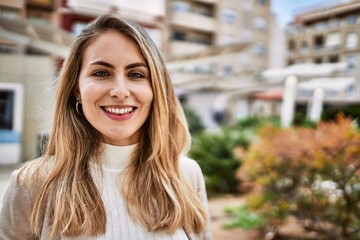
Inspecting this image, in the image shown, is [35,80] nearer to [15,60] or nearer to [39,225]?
[15,60]

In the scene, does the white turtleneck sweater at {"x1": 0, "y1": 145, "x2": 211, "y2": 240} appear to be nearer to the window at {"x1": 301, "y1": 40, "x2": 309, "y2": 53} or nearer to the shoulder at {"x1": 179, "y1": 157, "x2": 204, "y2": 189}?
the shoulder at {"x1": 179, "y1": 157, "x2": 204, "y2": 189}

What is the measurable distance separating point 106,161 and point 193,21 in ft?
11.3

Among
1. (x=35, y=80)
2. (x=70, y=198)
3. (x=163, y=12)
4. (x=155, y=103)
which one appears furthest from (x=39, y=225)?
(x=163, y=12)

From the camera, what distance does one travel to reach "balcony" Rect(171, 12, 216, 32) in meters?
4.01

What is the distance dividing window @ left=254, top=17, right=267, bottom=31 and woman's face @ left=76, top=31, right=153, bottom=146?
11.6 ft

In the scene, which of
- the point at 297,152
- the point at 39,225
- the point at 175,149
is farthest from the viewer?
the point at 297,152

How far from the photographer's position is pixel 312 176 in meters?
2.74

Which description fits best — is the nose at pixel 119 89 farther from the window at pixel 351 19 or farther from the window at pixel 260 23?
the window at pixel 260 23

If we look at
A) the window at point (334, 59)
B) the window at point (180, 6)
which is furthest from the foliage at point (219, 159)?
the window at point (334, 59)

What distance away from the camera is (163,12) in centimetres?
373

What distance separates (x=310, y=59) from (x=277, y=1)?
0.72m

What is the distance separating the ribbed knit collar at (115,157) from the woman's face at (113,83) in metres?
0.08

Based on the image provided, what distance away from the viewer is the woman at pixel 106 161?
0.87m

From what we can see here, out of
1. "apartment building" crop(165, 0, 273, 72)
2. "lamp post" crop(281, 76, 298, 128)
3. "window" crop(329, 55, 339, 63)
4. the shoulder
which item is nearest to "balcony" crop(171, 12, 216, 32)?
"apartment building" crop(165, 0, 273, 72)
